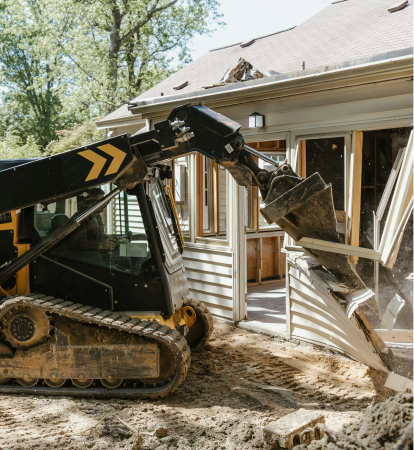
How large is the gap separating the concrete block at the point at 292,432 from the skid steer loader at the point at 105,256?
1.22m

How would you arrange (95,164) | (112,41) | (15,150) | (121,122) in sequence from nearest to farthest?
(95,164) < (121,122) < (112,41) < (15,150)

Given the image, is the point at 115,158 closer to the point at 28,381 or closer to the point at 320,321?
the point at 28,381

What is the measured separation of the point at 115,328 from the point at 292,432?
193 centimetres

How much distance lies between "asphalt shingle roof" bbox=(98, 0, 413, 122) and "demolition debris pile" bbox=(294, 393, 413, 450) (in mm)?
4332

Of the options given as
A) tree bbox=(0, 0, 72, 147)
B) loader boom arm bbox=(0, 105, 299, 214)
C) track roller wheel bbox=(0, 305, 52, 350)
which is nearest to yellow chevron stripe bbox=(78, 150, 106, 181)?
loader boom arm bbox=(0, 105, 299, 214)

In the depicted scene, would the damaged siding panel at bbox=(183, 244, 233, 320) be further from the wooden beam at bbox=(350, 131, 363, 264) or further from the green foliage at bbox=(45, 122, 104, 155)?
the green foliage at bbox=(45, 122, 104, 155)

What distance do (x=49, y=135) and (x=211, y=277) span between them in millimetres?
32848

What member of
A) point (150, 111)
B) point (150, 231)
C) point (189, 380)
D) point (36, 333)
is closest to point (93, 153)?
point (150, 231)

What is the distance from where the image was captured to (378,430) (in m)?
2.91

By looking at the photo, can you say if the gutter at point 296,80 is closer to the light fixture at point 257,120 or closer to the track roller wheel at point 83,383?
the light fixture at point 257,120

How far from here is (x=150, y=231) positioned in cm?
496

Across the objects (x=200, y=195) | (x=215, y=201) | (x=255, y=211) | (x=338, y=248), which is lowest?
(x=338, y=248)

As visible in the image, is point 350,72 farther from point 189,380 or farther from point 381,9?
point 189,380

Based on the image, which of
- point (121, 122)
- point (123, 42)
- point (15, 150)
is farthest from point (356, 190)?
point (15, 150)
